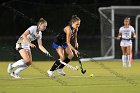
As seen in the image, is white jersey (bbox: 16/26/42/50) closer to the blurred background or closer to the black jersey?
the black jersey

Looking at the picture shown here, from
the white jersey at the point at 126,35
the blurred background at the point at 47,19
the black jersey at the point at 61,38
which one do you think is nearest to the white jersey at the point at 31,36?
the black jersey at the point at 61,38

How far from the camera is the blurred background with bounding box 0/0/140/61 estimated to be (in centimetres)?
2169

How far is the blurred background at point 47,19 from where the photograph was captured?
21.7 meters

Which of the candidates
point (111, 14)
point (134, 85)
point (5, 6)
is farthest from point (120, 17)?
point (134, 85)

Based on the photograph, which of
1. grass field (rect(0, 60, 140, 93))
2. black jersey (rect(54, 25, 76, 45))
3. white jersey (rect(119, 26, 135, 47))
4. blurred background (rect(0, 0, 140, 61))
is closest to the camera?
grass field (rect(0, 60, 140, 93))

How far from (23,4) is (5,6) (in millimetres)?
794

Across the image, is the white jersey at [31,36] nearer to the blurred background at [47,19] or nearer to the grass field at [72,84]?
the grass field at [72,84]

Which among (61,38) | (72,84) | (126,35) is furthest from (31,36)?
(126,35)

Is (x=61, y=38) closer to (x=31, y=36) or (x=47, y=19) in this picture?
(x=31, y=36)

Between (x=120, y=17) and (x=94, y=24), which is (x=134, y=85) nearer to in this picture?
(x=120, y=17)

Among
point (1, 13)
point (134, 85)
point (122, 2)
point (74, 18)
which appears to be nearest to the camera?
point (134, 85)

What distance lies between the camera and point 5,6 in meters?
22.8

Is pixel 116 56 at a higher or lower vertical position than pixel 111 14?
lower

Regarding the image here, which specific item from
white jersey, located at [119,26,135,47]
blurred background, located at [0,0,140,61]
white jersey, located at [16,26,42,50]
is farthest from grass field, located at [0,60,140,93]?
blurred background, located at [0,0,140,61]
